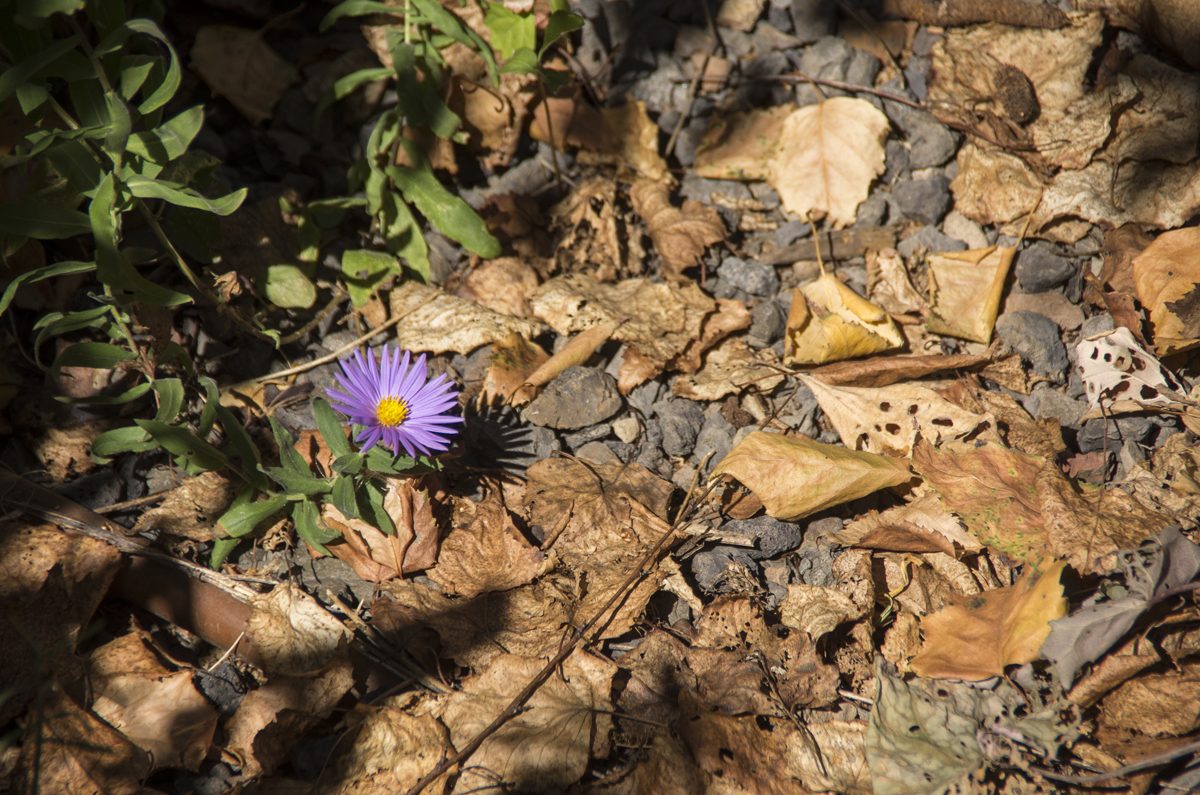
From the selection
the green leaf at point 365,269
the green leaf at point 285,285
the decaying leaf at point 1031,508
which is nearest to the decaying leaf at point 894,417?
the decaying leaf at point 1031,508

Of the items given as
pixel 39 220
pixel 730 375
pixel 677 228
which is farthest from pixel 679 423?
pixel 39 220

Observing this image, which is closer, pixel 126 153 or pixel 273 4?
pixel 126 153

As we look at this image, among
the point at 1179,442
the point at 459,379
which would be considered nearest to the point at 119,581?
the point at 459,379

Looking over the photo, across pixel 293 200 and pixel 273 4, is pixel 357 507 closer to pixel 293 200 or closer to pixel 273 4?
pixel 293 200

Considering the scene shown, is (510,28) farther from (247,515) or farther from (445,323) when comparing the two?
(247,515)

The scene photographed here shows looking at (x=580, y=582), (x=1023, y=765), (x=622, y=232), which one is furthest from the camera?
(x=622, y=232)

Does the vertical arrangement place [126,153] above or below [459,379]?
above

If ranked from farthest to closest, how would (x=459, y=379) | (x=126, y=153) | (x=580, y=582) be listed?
(x=459, y=379) < (x=580, y=582) < (x=126, y=153)
